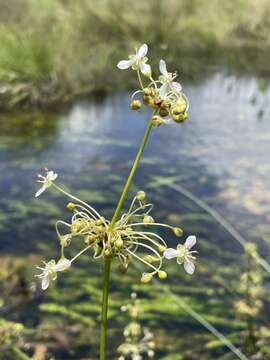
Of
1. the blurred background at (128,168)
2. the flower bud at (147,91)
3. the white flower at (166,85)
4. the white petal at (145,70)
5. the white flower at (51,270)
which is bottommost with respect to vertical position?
the white flower at (51,270)

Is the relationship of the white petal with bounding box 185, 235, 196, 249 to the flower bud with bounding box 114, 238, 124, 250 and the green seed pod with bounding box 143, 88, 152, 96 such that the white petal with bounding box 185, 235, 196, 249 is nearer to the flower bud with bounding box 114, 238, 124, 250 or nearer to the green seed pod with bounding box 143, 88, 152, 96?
the flower bud with bounding box 114, 238, 124, 250

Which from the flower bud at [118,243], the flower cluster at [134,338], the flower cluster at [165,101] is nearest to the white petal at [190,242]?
the flower bud at [118,243]

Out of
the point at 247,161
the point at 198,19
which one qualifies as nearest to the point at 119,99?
the point at 247,161

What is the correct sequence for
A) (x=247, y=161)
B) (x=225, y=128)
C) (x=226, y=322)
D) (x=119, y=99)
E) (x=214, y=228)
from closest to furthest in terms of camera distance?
(x=226, y=322)
(x=214, y=228)
(x=247, y=161)
(x=225, y=128)
(x=119, y=99)

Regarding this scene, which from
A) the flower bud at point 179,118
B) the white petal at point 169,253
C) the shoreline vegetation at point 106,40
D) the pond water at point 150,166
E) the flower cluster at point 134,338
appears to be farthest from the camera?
the shoreline vegetation at point 106,40

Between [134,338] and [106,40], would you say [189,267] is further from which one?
[106,40]

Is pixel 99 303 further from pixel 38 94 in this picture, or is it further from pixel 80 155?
pixel 38 94

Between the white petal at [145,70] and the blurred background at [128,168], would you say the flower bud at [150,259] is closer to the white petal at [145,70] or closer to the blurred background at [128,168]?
the white petal at [145,70]

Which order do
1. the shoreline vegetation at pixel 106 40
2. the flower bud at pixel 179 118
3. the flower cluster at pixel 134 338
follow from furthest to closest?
the shoreline vegetation at pixel 106 40
the flower cluster at pixel 134 338
the flower bud at pixel 179 118

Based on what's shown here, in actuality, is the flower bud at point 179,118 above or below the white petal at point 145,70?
below
